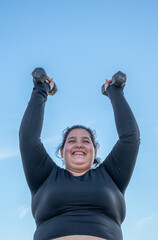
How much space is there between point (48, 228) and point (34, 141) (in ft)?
2.88

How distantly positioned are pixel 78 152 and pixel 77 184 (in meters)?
0.64

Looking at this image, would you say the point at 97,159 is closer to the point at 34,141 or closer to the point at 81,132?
the point at 81,132

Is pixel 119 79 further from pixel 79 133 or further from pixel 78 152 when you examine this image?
pixel 78 152

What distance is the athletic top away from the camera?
8.91 ft

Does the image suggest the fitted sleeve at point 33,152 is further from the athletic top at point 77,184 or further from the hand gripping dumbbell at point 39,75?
the hand gripping dumbbell at point 39,75

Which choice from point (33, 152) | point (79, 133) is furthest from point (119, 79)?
point (33, 152)

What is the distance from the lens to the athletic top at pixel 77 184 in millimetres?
2715

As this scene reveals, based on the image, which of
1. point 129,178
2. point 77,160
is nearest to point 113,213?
point 129,178

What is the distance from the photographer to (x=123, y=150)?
3309 millimetres

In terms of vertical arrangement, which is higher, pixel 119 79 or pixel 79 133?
pixel 119 79

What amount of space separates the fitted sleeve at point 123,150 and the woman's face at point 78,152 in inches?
8.7

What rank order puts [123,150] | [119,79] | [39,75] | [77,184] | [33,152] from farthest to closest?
[119,79] → [39,75] → [123,150] → [33,152] → [77,184]

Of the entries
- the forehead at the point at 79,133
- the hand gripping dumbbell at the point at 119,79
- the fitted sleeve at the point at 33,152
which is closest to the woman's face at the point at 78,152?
the forehead at the point at 79,133

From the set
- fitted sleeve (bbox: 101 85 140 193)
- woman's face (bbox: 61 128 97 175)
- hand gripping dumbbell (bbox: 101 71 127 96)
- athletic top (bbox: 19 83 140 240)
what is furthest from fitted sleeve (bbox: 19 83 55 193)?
hand gripping dumbbell (bbox: 101 71 127 96)
